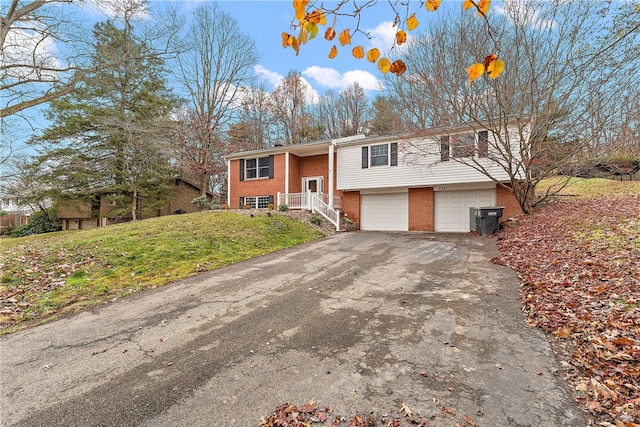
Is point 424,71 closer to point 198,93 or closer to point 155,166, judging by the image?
point 155,166

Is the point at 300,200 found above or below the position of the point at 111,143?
below

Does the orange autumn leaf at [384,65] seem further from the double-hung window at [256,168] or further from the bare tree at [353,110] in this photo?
the bare tree at [353,110]

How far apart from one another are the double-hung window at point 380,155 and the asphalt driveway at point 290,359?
10490mm

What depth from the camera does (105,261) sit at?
7418 mm

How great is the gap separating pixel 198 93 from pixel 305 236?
17.8 metres

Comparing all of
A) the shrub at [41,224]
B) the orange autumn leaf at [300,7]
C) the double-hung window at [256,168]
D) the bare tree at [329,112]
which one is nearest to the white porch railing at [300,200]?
the double-hung window at [256,168]

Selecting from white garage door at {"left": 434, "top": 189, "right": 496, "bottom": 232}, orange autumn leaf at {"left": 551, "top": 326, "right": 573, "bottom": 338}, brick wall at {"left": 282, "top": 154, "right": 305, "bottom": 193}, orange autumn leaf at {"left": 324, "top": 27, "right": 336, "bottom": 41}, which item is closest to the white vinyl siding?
white garage door at {"left": 434, "top": 189, "right": 496, "bottom": 232}

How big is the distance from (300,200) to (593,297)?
13.5 metres

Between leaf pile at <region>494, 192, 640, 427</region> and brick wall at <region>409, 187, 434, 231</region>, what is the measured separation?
6.82 meters

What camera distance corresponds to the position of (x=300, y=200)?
652 inches

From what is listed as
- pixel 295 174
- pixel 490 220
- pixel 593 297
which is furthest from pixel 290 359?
pixel 295 174

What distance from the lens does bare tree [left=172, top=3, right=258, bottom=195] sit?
2317cm

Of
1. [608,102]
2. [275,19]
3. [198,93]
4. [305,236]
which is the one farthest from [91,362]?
[198,93]

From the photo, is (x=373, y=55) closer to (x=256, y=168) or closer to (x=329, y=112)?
(x=256, y=168)
